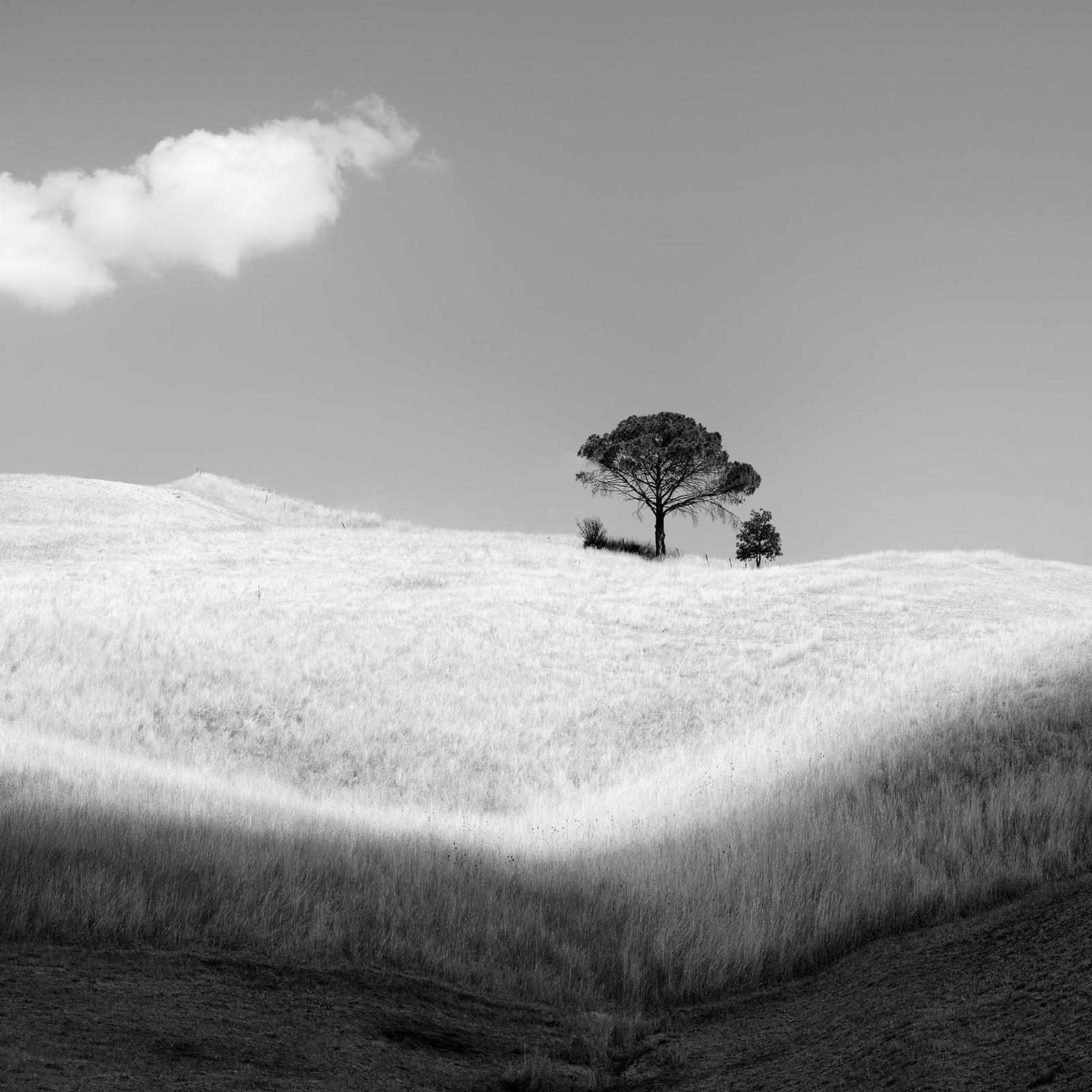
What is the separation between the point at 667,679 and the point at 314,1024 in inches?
814

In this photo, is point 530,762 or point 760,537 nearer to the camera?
point 530,762

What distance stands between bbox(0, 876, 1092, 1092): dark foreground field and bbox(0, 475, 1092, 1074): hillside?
674 mm

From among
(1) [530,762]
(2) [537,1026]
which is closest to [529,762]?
(1) [530,762]

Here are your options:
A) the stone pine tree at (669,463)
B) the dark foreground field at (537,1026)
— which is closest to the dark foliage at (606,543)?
the stone pine tree at (669,463)

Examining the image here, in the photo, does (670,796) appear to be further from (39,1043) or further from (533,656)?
(533,656)

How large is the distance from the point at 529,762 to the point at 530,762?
0.06 m

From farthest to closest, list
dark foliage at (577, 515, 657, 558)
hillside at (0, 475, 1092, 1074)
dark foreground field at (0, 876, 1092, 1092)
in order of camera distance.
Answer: dark foliage at (577, 515, 657, 558), hillside at (0, 475, 1092, 1074), dark foreground field at (0, 876, 1092, 1092)

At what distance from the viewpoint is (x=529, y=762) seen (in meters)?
19.8

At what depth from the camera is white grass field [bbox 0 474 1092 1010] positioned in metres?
7.41

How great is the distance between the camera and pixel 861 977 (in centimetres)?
616

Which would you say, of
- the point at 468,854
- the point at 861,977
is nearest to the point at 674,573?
the point at 468,854

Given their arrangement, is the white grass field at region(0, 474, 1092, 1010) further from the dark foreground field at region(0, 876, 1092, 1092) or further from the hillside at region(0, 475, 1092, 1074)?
the dark foreground field at region(0, 876, 1092, 1092)

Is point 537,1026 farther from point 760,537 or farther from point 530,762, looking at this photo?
point 760,537

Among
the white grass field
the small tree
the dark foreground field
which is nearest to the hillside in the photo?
the white grass field
